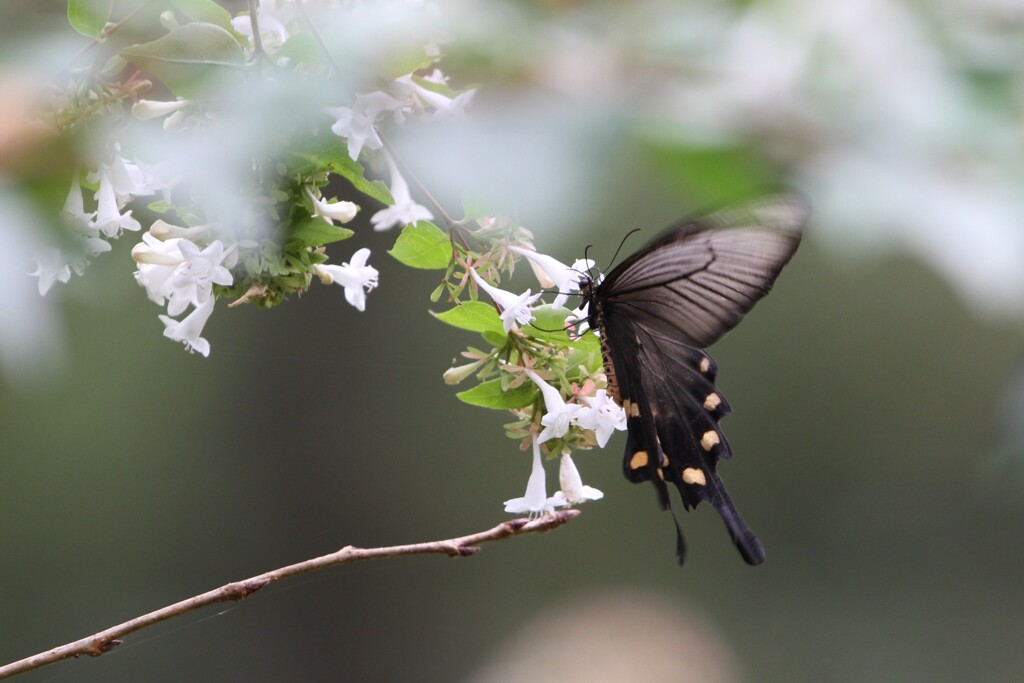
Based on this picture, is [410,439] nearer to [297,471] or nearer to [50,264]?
[297,471]

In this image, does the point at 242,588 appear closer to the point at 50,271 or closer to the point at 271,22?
the point at 50,271

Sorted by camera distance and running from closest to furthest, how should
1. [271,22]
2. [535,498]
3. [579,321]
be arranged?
[271,22] < [579,321] < [535,498]

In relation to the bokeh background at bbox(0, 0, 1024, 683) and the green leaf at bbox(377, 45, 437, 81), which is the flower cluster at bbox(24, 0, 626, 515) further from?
the bokeh background at bbox(0, 0, 1024, 683)

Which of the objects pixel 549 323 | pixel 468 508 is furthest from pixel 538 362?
pixel 468 508

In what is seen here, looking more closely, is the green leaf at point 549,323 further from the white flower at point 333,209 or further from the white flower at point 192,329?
the white flower at point 192,329

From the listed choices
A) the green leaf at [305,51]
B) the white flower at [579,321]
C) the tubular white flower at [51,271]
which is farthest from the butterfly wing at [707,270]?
the tubular white flower at [51,271]

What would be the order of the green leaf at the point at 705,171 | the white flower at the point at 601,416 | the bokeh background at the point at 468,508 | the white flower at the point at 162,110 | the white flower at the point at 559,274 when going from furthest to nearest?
the bokeh background at the point at 468,508, the white flower at the point at 559,274, the white flower at the point at 601,416, the white flower at the point at 162,110, the green leaf at the point at 705,171

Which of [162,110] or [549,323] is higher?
[162,110]
